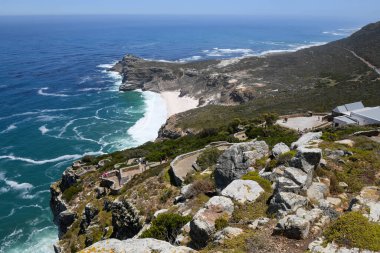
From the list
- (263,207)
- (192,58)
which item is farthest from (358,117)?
(192,58)

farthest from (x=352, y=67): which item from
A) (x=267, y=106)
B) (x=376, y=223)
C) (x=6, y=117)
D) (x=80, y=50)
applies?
(x=80, y=50)

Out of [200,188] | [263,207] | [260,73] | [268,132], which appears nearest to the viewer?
[263,207]

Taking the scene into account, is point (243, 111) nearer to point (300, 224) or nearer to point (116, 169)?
point (116, 169)

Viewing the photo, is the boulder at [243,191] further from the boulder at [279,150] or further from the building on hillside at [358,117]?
the building on hillside at [358,117]

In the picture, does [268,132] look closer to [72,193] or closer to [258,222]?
[72,193]

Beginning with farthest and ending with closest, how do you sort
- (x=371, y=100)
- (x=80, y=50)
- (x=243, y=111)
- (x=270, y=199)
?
(x=80, y=50)
(x=243, y=111)
(x=371, y=100)
(x=270, y=199)

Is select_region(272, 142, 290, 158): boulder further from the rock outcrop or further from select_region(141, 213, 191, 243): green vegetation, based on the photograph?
select_region(141, 213, 191, 243): green vegetation

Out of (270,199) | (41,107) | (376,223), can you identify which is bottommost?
(41,107)

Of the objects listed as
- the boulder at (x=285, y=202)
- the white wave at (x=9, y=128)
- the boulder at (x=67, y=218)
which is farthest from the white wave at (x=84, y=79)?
the boulder at (x=285, y=202)
